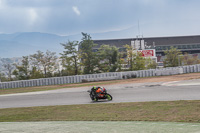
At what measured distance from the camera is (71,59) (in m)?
57.9

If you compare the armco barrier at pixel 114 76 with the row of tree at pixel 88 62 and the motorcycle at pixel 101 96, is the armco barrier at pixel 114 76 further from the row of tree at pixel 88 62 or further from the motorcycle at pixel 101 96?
the motorcycle at pixel 101 96

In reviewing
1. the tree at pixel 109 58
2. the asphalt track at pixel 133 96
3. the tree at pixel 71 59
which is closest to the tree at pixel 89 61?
the tree at pixel 109 58

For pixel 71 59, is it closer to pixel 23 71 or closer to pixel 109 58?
pixel 109 58

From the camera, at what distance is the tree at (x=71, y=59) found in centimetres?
5800

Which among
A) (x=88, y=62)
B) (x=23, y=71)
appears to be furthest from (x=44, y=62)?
(x=88, y=62)

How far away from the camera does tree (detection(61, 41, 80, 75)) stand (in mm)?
58000

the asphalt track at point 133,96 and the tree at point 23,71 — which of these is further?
the tree at point 23,71

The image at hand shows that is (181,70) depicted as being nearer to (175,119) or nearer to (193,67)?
(193,67)

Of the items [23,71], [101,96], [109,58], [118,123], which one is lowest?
[118,123]

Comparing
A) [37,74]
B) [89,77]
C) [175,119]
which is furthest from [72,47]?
[175,119]

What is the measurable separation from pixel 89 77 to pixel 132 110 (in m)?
28.9

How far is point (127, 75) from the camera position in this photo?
133ft

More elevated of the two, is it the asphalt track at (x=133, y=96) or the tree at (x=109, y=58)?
the tree at (x=109, y=58)

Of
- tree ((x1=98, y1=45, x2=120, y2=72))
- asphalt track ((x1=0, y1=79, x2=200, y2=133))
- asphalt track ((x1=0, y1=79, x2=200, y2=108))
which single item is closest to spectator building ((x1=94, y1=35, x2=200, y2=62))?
tree ((x1=98, y1=45, x2=120, y2=72))
